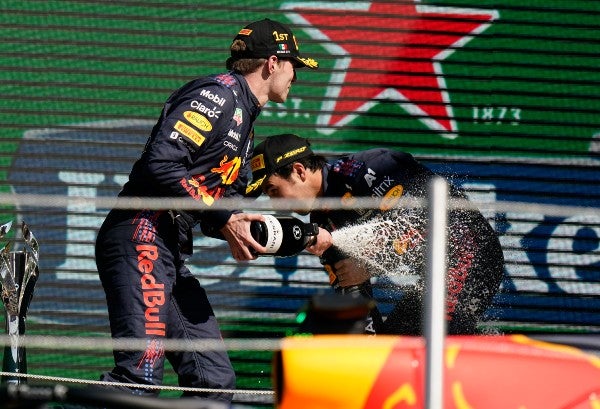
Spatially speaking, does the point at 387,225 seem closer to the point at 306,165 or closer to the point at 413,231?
the point at 413,231

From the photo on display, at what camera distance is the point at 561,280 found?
7.32 metres

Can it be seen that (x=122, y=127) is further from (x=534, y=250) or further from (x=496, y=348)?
(x=496, y=348)

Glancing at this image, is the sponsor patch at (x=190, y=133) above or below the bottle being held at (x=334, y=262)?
above

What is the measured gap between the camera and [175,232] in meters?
5.06

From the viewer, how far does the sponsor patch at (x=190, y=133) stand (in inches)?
190

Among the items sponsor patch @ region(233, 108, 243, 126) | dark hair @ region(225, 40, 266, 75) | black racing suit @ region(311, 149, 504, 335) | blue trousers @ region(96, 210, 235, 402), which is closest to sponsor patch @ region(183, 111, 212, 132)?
sponsor patch @ region(233, 108, 243, 126)

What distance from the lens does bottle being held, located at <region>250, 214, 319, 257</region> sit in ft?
16.4

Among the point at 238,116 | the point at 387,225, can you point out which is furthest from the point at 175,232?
the point at 387,225

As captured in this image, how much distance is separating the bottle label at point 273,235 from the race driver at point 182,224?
0.06 meters

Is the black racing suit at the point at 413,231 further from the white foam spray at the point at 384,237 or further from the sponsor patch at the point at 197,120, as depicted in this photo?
the sponsor patch at the point at 197,120

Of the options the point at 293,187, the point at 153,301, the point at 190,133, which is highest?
the point at 190,133

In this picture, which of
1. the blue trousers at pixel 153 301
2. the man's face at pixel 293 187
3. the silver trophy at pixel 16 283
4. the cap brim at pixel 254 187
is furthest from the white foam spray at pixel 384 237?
the silver trophy at pixel 16 283

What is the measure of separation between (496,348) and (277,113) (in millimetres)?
4311

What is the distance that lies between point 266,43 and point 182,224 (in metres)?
0.90
